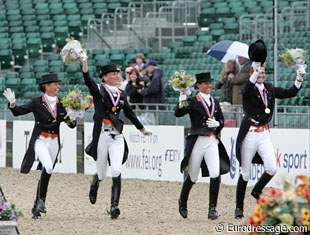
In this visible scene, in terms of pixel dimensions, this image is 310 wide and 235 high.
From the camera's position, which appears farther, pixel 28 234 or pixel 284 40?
pixel 284 40

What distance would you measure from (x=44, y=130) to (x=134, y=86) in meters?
7.34

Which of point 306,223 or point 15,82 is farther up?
point 306,223

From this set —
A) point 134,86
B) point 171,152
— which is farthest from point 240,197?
point 134,86

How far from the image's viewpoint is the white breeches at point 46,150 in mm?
14664

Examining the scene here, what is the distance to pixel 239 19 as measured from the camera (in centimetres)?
2738

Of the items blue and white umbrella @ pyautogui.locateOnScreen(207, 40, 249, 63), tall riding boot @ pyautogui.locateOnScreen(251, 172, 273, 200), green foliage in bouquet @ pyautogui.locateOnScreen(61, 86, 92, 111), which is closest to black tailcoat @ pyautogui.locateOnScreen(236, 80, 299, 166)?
tall riding boot @ pyautogui.locateOnScreen(251, 172, 273, 200)

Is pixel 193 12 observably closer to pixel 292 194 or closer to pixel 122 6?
pixel 122 6

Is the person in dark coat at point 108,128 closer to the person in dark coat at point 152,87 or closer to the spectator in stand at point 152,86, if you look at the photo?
the spectator in stand at point 152,86

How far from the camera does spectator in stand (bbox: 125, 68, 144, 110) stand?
21.9m

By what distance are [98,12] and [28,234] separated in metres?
20.4

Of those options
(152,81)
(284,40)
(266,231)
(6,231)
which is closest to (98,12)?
(284,40)

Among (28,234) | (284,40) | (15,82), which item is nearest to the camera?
(28,234)

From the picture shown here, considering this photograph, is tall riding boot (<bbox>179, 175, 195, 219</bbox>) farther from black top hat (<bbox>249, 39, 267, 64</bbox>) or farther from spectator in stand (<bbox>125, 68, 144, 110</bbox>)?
spectator in stand (<bbox>125, 68, 144, 110</bbox>)

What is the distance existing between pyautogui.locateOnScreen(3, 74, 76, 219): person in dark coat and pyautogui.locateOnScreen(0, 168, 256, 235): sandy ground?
0.52 metres
